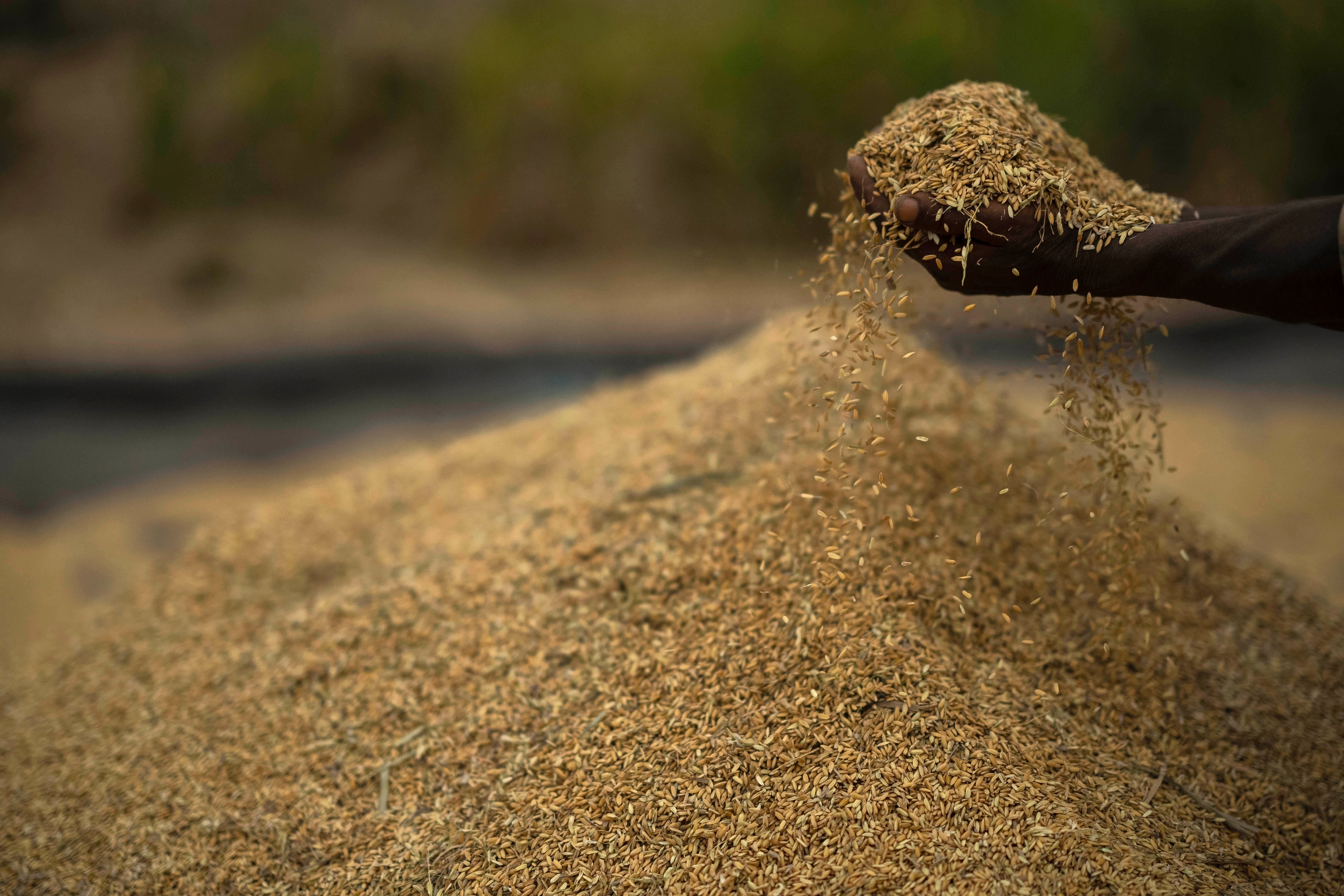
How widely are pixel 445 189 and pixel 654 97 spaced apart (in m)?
1.33

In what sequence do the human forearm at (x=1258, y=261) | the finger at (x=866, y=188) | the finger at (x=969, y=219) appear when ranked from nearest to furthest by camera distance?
1. the human forearm at (x=1258, y=261)
2. the finger at (x=969, y=219)
3. the finger at (x=866, y=188)

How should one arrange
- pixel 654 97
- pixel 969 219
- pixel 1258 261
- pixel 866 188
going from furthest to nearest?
pixel 654 97 < pixel 866 188 < pixel 969 219 < pixel 1258 261

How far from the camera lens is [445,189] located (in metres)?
4.57

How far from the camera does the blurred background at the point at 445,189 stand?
163 inches

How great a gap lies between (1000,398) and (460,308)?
10.9 feet

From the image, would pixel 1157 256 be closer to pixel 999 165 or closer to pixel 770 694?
pixel 999 165

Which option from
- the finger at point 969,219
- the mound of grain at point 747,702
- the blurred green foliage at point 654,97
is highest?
the blurred green foliage at point 654,97

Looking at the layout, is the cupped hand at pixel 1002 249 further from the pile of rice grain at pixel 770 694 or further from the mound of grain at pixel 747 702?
the mound of grain at pixel 747 702

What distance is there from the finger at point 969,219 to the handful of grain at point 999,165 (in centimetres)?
1

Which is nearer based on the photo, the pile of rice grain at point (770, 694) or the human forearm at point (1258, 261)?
the human forearm at point (1258, 261)

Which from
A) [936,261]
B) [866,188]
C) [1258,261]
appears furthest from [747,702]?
[1258,261]

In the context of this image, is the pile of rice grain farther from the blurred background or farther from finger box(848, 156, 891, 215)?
the blurred background

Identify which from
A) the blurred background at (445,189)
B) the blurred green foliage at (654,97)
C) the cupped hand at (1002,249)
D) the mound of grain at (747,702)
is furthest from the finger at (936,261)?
the blurred green foliage at (654,97)

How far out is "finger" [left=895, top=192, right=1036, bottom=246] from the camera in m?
1.36
